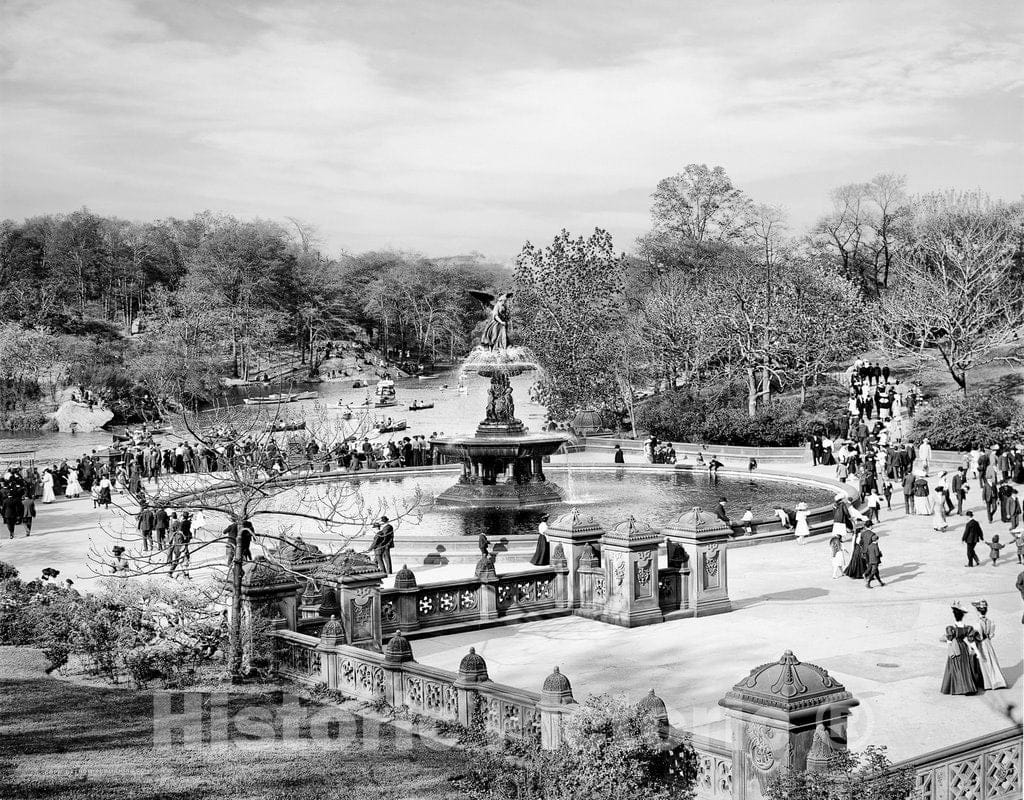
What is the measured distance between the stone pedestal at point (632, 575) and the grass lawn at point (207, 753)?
6370 mm

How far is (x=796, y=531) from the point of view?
25922mm

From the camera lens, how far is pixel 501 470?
104ft

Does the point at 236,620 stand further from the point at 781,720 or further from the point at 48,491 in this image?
the point at 48,491

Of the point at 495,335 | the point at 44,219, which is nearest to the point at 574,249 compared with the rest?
the point at 495,335

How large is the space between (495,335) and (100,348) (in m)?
65.2

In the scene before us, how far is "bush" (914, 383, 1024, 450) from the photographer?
41.3 m

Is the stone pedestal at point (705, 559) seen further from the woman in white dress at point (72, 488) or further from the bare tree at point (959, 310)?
the bare tree at point (959, 310)

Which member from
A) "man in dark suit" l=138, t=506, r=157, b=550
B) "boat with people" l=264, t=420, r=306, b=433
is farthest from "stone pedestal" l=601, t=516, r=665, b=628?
"man in dark suit" l=138, t=506, r=157, b=550

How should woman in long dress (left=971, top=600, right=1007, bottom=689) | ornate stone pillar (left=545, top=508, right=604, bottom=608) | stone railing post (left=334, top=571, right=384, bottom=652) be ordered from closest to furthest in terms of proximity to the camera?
woman in long dress (left=971, top=600, right=1007, bottom=689) → stone railing post (left=334, top=571, right=384, bottom=652) → ornate stone pillar (left=545, top=508, right=604, bottom=608)

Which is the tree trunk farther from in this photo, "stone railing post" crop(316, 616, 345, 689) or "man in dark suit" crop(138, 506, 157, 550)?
"man in dark suit" crop(138, 506, 157, 550)

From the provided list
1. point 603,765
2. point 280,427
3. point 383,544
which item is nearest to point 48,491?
point 280,427

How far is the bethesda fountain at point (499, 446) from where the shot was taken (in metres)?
30.8

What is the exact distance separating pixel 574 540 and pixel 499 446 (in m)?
12.1

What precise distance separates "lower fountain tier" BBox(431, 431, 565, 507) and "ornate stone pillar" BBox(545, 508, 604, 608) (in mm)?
11416
